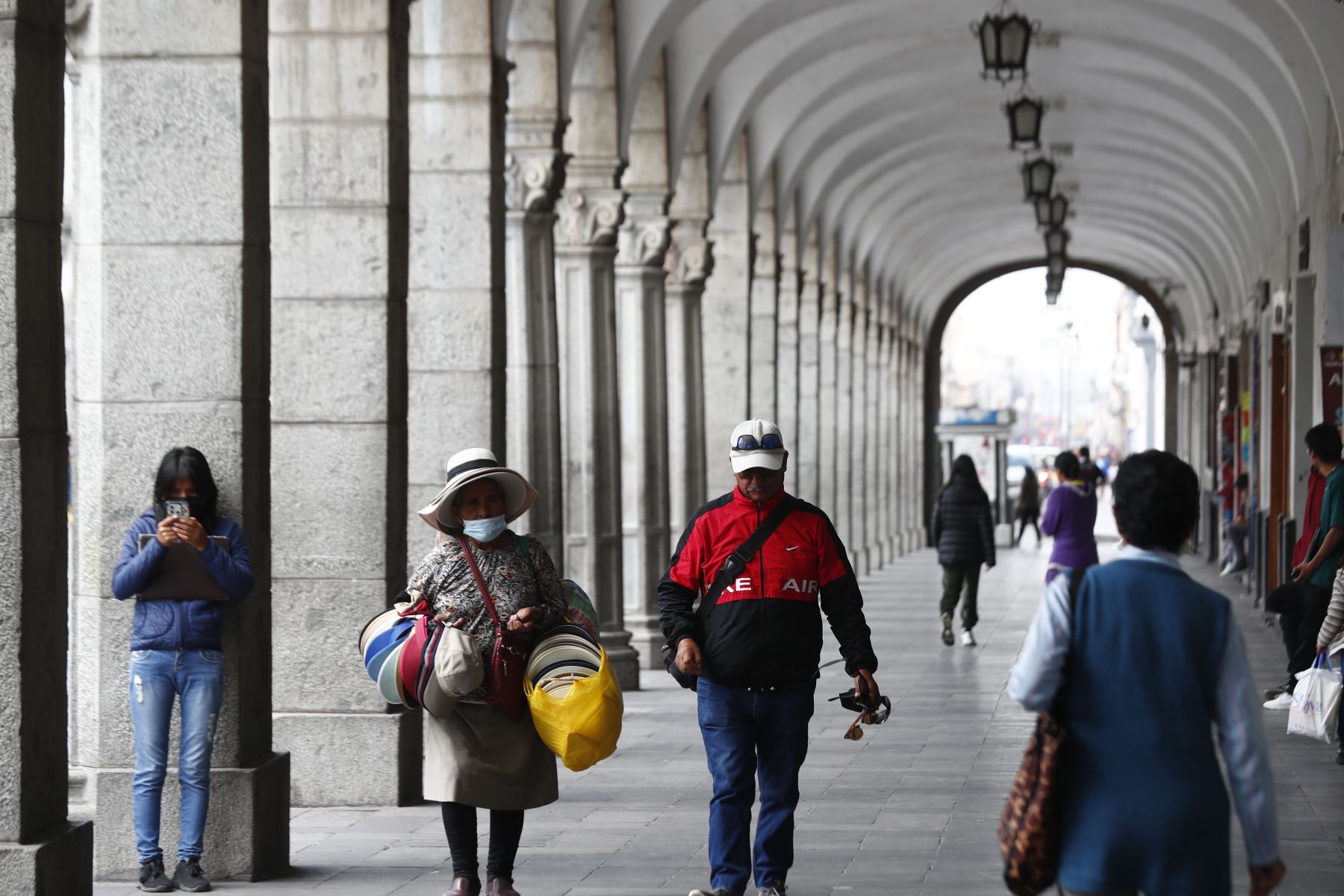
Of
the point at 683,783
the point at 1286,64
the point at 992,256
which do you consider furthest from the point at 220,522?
the point at 992,256

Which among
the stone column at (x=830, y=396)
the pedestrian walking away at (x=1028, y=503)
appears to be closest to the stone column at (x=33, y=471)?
the stone column at (x=830, y=396)

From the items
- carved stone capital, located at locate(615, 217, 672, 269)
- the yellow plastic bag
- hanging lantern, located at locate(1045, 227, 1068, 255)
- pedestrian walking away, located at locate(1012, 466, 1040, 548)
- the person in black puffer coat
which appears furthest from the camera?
pedestrian walking away, located at locate(1012, 466, 1040, 548)

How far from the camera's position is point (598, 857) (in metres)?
7.82

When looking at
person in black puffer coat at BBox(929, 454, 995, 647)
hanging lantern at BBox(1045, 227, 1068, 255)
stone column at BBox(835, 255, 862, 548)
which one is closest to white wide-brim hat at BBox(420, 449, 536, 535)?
person in black puffer coat at BBox(929, 454, 995, 647)

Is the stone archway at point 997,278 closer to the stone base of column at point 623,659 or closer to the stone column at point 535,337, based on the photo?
the stone base of column at point 623,659

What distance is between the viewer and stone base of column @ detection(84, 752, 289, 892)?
7.23m

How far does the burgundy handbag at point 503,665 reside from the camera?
6.39m

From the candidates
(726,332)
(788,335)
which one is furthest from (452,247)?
(788,335)

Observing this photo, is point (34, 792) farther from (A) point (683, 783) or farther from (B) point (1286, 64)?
(B) point (1286, 64)

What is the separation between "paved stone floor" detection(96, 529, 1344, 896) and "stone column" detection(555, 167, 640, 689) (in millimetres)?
1226

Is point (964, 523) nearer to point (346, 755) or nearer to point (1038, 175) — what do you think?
point (1038, 175)

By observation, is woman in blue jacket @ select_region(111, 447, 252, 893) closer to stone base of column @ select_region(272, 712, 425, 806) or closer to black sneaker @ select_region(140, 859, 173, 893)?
black sneaker @ select_region(140, 859, 173, 893)

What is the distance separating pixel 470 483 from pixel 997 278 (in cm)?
4070

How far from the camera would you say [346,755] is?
896 cm
